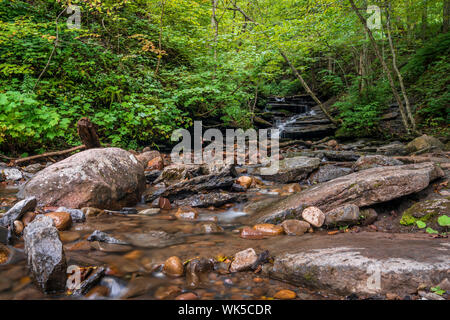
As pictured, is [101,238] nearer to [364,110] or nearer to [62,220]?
[62,220]

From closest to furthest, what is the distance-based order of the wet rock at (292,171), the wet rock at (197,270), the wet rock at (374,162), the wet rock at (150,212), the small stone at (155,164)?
the wet rock at (197,270) < the wet rock at (150,212) < the wet rock at (374,162) < the wet rock at (292,171) < the small stone at (155,164)

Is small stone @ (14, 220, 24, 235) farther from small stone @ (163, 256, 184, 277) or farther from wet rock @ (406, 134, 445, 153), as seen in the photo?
wet rock @ (406, 134, 445, 153)

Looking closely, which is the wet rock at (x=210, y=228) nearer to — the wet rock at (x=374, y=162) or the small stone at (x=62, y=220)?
the small stone at (x=62, y=220)

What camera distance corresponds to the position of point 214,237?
2.88 m

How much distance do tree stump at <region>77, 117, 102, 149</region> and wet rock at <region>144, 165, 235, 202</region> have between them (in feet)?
6.34

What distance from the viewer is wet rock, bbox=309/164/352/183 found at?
5.21m

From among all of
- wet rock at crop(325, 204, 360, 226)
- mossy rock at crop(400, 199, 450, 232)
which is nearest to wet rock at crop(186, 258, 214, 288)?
wet rock at crop(325, 204, 360, 226)

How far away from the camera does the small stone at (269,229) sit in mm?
2850

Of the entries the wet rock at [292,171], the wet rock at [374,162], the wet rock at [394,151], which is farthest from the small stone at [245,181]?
the wet rock at [394,151]

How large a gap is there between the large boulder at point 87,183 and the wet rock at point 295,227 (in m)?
2.57

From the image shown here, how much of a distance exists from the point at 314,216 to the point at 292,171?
8.99ft

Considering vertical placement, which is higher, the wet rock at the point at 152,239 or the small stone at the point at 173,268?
the small stone at the point at 173,268

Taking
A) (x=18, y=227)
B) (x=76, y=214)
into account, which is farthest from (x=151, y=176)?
(x=18, y=227)
